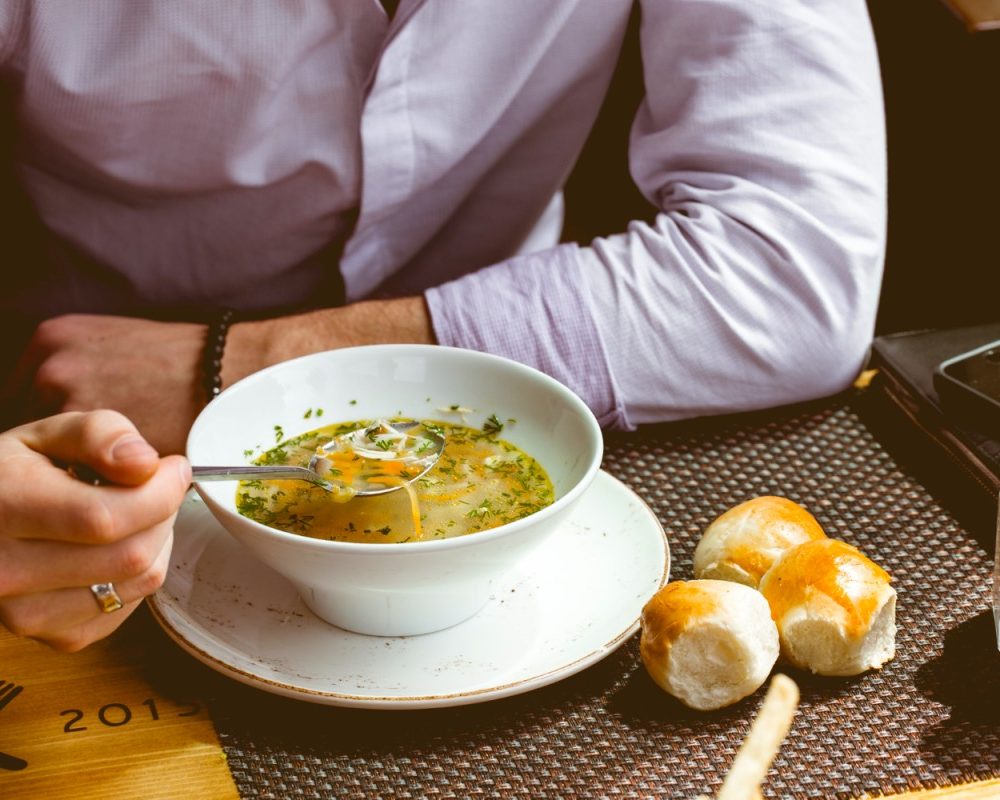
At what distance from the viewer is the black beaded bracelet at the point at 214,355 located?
118 cm

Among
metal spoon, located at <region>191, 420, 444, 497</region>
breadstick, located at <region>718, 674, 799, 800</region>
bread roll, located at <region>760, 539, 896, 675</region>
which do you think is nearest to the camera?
breadstick, located at <region>718, 674, 799, 800</region>

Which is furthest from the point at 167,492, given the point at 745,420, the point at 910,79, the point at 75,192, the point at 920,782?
the point at 910,79

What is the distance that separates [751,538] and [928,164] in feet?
5.02

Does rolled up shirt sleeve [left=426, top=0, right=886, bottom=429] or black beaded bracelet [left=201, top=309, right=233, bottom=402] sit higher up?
rolled up shirt sleeve [left=426, top=0, right=886, bottom=429]

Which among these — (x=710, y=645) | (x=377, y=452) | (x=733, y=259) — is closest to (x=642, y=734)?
(x=710, y=645)

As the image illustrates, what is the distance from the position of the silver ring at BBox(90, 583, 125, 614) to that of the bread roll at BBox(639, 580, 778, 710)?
407 millimetres

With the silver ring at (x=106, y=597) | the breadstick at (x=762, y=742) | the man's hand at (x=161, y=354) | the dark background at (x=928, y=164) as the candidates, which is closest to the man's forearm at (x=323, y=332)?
the man's hand at (x=161, y=354)

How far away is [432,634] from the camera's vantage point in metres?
0.84

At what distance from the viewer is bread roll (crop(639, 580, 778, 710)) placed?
2.52ft

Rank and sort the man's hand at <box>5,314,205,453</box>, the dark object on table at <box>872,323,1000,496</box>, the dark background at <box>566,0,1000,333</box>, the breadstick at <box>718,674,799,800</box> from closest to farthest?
the breadstick at <box>718,674,799,800</box>
the dark object on table at <box>872,323,1000,496</box>
the man's hand at <box>5,314,205,453</box>
the dark background at <box>566,0,1000,333</box>

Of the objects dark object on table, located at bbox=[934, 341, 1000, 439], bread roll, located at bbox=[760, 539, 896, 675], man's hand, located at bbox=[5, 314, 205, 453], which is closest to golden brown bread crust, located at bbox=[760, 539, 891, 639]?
bread roll, located at bbox=[760, 539, 896, 675]

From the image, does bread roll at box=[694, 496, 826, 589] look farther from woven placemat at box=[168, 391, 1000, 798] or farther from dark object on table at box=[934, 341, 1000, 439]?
dark object on table at box=[934, 341, 1000, 439]

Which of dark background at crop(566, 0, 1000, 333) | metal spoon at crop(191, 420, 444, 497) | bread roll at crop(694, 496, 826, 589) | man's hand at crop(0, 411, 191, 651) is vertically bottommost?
dark background at crop(566, 0, 1000, 333)

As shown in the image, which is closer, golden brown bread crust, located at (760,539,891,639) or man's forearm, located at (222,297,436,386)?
golden brown bread crust, located at (760,539,891,639)
